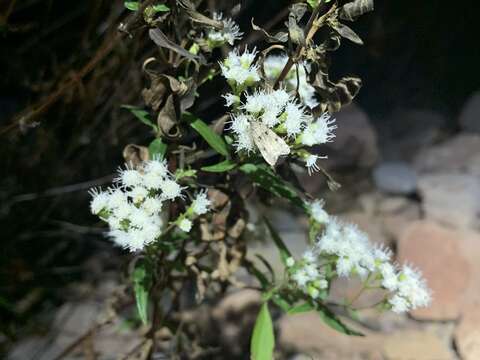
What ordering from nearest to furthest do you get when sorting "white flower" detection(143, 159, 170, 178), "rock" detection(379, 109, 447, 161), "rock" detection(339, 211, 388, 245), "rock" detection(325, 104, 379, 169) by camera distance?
"white flower" detection(143, 159, 170, 178)
"rock" detection(339, 211, 388, 245)
"rock" detection(325, 104, 379, 169)
"rock" detection(379, 109, 447, 161)

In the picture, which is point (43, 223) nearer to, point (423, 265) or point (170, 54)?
point (170, 54)

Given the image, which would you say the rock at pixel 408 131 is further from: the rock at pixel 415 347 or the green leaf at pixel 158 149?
the green leaf at pixel 158 149

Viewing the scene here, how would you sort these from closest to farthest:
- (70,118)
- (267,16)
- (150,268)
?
(150,268) < (70,118) < (267,16)

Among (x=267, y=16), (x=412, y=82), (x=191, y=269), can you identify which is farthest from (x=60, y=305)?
(x=412, y=82)

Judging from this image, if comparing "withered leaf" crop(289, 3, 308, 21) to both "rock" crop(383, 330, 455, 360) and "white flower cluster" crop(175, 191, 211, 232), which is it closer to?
"white flower cluster" crop(175, 191, 211, 232)

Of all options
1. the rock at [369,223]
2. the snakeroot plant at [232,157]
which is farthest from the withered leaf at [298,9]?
the rock at [369,223]

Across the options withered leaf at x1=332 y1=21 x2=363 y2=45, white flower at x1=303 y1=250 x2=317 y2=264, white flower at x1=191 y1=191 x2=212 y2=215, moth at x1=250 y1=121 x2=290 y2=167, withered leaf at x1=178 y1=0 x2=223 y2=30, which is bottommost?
white flower at x1=303 y1=250 x2=317 y2=264

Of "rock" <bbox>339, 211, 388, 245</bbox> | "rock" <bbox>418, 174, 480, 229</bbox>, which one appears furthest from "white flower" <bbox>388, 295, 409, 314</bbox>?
"rock" <bbox>418, 174, 480, 229</bbox>
